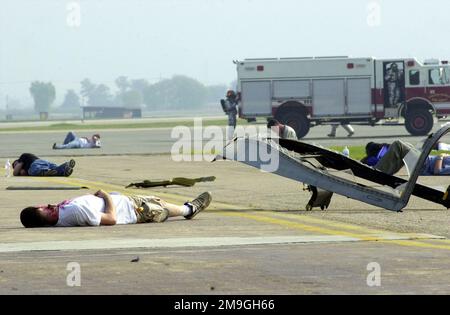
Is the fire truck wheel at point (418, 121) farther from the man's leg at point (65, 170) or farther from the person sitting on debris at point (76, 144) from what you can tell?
the man's leg at point (65, 170)

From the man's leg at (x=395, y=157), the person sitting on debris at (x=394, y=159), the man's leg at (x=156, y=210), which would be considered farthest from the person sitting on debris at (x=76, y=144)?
the man's leg at (x=156, y=210)

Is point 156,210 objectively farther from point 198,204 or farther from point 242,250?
point 242,250

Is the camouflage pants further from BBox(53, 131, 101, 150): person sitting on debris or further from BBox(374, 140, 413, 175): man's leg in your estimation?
BBox(53, 131, 101, 150): person sitting on debris

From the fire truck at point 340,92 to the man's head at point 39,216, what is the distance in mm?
31979

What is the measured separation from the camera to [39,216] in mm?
14266

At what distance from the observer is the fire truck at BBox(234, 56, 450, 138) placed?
46.3 meters

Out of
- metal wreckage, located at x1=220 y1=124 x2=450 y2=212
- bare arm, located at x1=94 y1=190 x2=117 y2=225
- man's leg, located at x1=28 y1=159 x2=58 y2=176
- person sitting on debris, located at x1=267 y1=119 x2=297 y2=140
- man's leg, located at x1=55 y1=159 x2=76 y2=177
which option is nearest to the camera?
bare arm, located at x1=94 y1=190 x2=117 y2=225

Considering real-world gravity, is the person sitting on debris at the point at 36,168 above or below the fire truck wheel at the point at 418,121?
above

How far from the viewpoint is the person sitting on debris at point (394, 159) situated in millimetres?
17594

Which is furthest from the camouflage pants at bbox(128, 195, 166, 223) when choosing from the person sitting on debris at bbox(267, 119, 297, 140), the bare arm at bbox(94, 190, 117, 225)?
the person sitting on debris at bbox(267, 119, 297, 140)

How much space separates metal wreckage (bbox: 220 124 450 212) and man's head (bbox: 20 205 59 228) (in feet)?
9.46
